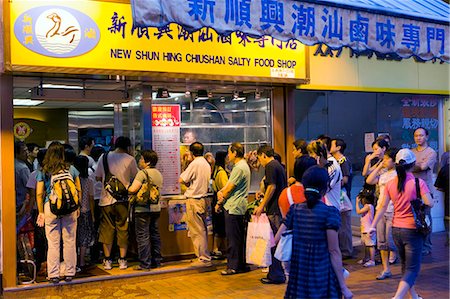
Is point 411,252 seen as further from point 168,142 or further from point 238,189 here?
point 168,142

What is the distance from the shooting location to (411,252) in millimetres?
5820

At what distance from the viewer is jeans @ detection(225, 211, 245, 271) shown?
25.6 ft

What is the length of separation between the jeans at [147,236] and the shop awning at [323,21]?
298cm

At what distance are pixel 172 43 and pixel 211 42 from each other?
0.63 meters

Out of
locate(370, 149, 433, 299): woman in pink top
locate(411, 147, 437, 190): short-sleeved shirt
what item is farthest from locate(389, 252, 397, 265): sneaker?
locate(370, 149, 433, 299): woman in pink top

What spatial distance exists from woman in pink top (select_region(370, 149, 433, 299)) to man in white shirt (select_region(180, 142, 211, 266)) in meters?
2.97

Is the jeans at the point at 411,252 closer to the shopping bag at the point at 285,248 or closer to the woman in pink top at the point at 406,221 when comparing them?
the woman in pink top at the point at 406,221

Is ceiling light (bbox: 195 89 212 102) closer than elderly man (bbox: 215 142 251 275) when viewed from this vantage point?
No

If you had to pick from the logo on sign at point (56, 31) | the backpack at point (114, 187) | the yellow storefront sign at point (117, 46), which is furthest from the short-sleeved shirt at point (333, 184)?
the logo on sign at point (56, 31)

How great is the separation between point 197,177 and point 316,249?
387cm

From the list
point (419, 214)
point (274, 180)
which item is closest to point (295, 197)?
point (419, 214)

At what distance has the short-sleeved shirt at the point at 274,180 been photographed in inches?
287

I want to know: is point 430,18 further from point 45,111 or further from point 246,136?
point 45,111

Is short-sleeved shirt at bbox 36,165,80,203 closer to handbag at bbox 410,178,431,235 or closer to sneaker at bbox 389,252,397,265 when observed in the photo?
handbag at bbox 410,178,431,235
